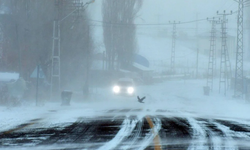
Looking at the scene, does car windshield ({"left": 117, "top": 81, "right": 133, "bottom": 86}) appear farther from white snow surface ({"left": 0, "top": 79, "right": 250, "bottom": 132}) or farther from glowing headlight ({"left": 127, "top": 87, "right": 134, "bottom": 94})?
white snow surface ({"left": 0, "top": 79, "right": 250, "bottom": 132})

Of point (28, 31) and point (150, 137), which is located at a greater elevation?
point (28, 31)

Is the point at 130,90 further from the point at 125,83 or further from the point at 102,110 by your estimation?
the point at 102,110

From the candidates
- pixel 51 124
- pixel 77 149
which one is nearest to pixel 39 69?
pixel 51 124

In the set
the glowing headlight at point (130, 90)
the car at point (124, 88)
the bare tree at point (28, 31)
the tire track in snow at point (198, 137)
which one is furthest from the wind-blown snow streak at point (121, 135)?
the bare tree at point (28, 31)

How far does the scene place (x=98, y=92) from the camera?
5047 cm

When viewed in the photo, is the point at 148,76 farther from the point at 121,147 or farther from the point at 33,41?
the point at 121,147

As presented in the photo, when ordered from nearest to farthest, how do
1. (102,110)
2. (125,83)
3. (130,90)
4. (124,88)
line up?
(102,110), (130,90), (124,88), (125,83)

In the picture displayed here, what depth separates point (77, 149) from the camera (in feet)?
26.0

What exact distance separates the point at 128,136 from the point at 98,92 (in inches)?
1615

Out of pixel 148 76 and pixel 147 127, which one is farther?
pixel 148 76

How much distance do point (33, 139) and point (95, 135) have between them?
150cm

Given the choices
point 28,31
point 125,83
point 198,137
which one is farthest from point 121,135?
point 28,31

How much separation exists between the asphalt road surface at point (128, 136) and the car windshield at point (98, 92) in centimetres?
2

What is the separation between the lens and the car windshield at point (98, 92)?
30.8ft
